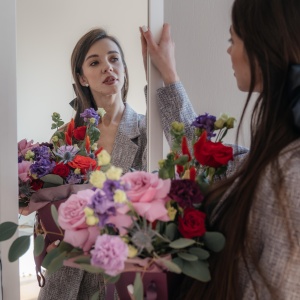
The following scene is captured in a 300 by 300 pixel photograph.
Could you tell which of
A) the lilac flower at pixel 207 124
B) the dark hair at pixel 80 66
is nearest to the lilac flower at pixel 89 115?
the dark hair at pixel 80 66

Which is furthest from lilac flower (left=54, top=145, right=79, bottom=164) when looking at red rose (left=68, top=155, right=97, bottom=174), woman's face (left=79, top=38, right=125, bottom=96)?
woman's face (left=79, top=38, right=125, bottom=96)

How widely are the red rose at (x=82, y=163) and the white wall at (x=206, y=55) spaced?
0.39m

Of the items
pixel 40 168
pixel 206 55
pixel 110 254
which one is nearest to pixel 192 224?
pixel 110 254

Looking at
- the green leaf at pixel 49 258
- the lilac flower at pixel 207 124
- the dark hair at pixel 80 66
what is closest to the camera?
the green leaf at pixel 49 258

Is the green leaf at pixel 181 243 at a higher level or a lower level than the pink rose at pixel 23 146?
lower

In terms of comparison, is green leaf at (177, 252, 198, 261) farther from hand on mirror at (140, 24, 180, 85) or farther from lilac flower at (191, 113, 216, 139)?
hand on mirror at (140, 24, 180, 85)

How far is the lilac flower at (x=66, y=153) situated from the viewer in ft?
2.88

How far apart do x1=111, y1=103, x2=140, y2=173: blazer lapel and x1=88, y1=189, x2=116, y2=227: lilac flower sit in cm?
38

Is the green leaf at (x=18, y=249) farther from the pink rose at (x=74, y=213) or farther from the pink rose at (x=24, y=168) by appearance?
the pink rose at (x=24, y=168)

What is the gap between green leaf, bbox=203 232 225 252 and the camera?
632 millimetres

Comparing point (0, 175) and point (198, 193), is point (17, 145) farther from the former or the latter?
point (198, 193)

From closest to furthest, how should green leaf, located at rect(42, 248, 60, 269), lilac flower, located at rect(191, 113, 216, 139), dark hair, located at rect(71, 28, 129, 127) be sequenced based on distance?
green leaf, located at rect(42, 248, 60, 269) → lilac flower, located at rect(191, 113, 216, 139) → dark hair, located at rect(71, 28, 129, 127)

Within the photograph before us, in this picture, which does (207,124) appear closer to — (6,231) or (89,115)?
(89,115)

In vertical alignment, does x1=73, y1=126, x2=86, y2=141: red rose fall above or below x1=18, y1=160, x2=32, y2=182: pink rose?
above
